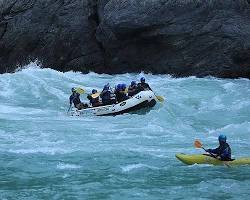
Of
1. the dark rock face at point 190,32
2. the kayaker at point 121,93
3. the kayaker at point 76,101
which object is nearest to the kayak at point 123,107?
the kayaker at point 76,101

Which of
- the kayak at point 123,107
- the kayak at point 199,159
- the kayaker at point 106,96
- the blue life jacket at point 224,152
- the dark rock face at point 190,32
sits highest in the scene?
the dark rock face at point 190,32

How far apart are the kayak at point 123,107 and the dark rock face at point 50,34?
8995 mm

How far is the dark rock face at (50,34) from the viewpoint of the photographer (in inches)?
1083

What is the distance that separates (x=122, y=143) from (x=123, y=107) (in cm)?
440

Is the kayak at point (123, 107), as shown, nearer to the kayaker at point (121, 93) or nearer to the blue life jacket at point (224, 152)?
the kayaker at point (121, 93)

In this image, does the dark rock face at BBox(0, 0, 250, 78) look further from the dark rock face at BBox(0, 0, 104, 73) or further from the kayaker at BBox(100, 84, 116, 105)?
the kayaker at BBox(100, 84, 116, 105)

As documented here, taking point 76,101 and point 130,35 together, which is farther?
point 130,35

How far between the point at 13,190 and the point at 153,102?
9207 mm

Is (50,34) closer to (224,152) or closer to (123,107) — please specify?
(123,107)

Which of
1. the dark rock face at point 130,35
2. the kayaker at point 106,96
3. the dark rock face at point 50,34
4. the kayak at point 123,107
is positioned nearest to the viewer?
the kayak at point 123,107

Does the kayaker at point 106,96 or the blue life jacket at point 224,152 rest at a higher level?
the kayaker at point 106,96

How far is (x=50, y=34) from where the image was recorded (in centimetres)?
2812

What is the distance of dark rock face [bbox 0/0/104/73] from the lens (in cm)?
2750

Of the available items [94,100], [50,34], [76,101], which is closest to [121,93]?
[94,100]
